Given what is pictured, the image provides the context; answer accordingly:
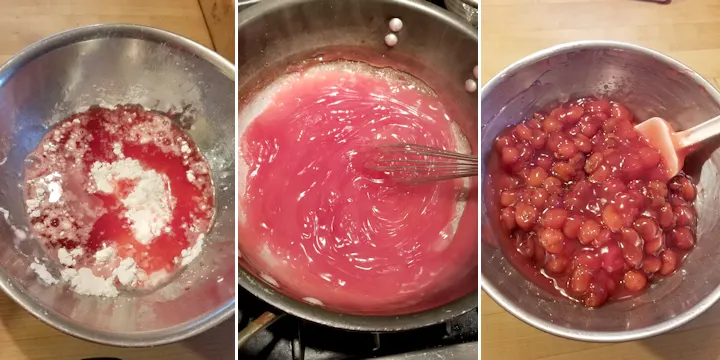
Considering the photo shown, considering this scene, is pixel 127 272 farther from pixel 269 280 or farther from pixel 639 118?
pixel 639 118

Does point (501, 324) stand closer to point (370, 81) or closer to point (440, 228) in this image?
point (440, 228)

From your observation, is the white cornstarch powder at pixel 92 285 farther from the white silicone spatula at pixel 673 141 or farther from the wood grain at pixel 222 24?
the white silicone spatula at pixel 673 141

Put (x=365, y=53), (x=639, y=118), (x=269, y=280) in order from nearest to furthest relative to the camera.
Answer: (x=269, y=280), (x=365, y=53), (x=639, y=118)

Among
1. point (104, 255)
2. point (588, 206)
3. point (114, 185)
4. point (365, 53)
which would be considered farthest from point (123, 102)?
point (588, 206)

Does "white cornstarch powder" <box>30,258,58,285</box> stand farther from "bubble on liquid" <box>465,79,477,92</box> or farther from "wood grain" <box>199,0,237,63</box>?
"bubble on liquid" <box>465,79,477,92</box>

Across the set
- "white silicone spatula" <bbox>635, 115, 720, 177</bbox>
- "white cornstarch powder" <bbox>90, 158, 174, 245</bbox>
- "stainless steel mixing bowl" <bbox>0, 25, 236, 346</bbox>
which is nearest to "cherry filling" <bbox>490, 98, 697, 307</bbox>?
"white silicone spatula" <bbox>635, 115, 720, 177</bbox>

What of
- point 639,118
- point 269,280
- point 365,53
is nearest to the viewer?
point 269,280

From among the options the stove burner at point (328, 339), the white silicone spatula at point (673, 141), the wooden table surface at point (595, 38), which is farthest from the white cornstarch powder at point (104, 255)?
the white silicone spatula at point (673, 141)
